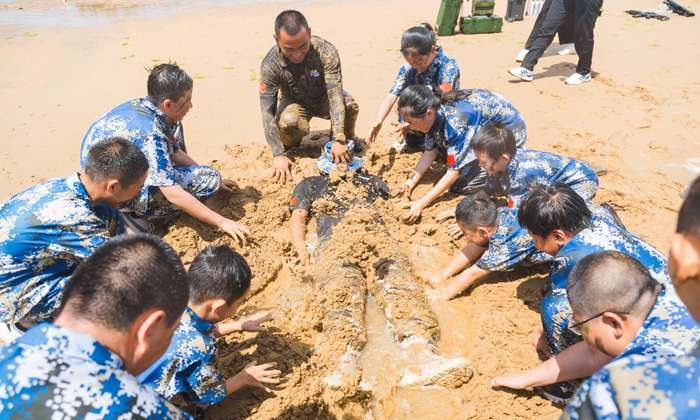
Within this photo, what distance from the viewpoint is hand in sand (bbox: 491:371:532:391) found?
2619 mm

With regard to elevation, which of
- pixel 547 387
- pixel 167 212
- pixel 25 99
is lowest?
pixel 547 387

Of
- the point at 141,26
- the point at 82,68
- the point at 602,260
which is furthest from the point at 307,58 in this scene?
the point at 141,26

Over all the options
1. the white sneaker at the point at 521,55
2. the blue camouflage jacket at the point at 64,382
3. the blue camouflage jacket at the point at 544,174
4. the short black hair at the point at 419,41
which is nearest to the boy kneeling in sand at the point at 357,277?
the blue camouflage jacket at the point at 544,174

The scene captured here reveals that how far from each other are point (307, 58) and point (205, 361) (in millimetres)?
4135

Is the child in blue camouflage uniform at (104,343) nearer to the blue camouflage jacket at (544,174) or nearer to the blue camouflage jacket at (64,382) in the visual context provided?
the blue camouflage jacket at (64,382)

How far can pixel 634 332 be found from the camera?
171 cm

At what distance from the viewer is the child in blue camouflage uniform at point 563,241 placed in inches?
101

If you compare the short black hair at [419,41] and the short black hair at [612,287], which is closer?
the short black hair at [612,287]

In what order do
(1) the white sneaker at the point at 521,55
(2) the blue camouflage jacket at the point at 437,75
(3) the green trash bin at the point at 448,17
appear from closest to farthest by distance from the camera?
(2) the blue camouflage jacket at the point at 437,75 < (1) the white sneaker at the point at 521,55 < (3) the green trash bin at the point at 448,17

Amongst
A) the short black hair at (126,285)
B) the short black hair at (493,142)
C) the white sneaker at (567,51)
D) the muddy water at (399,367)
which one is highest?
the short black hair at (126,285)

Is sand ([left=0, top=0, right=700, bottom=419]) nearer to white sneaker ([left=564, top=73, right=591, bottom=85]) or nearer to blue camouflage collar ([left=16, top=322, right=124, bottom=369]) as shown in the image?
white sneaker ([left=564, top=73, right=591, bottom=85])

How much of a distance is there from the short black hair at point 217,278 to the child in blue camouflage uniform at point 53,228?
0.72m

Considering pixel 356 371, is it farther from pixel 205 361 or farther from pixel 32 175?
pixel 32 175

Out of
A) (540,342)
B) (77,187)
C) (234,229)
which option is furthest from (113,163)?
(540,342)
